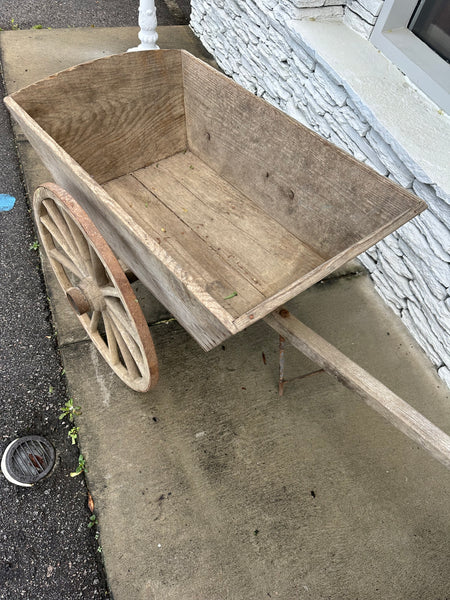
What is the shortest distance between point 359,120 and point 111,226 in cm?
170

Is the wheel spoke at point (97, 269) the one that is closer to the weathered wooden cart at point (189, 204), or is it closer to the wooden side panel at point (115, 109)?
the weathered wooden cart at point (189, 204)

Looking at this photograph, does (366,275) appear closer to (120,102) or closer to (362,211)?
(362,211)

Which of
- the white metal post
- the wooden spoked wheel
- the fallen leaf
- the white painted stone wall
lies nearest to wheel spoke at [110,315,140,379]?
the wooden spoked wheel

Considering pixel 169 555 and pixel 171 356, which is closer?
pixel 169 555

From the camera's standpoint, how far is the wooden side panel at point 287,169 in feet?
6.31

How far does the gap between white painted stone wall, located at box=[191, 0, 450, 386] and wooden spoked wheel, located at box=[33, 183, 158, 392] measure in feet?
5.12

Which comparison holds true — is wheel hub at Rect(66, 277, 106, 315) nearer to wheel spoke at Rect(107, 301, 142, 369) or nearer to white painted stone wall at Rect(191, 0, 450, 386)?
wheel spoke at Rect(107, 301, 142, 369)

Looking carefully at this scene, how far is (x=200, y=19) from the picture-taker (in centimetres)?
440

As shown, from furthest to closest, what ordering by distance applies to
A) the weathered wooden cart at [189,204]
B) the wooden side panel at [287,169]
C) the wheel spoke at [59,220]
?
1. the wheel spoke at [59,220]
2. the wooden side panel at [287,169]
3. the weathered wooden cart at [189,204]

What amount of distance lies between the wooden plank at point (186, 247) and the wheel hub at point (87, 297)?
1.30 feet

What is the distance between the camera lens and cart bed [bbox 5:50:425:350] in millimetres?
1897

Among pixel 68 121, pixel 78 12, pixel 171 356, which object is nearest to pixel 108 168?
pixel 68 121

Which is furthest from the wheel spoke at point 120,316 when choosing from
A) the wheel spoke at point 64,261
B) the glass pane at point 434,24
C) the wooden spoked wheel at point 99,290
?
the glass pane at point 434,24

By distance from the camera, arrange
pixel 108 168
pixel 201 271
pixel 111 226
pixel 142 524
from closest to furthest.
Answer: pixel 111 226, pixel 142 524, pixel 201 271, pixel 108 168
